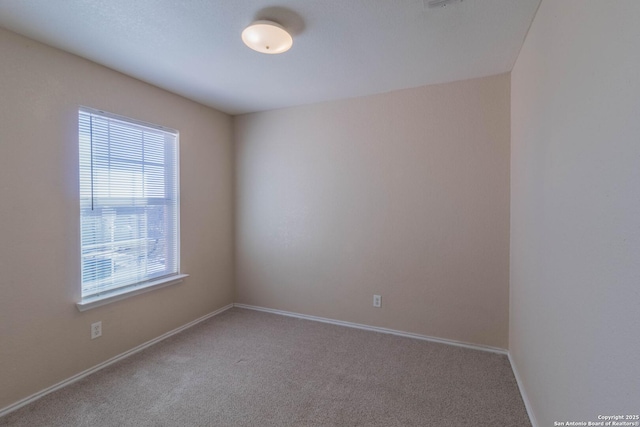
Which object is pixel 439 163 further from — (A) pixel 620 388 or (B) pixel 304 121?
(A) pixel 620 388

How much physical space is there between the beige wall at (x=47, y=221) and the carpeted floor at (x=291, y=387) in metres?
0.22

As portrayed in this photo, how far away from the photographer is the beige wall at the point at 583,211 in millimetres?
829

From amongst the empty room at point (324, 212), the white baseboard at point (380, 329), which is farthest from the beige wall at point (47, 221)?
the white baseboard at point (380, 329)

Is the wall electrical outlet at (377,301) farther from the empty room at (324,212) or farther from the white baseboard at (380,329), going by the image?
the white baseboard at (380,329)

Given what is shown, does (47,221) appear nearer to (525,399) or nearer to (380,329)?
(380,329)

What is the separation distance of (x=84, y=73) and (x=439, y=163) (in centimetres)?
302

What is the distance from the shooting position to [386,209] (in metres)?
2.96

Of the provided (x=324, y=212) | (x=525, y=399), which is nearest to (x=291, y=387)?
(x=525, y=399)

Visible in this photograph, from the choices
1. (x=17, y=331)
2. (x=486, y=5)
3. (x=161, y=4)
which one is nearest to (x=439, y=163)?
(x=486, y=5)

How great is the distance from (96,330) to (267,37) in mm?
2532

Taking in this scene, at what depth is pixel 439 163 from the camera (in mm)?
2736

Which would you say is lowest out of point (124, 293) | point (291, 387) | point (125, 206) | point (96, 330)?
point (291, 387)

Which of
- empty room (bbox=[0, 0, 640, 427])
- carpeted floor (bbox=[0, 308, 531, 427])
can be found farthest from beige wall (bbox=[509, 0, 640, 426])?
carpeted floor (bbox=[0, 308, 531, 427])

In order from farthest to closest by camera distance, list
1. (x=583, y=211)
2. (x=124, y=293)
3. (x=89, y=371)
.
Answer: (x=124, y=293) < (x=89, y=371) < (x=583, y=211)
